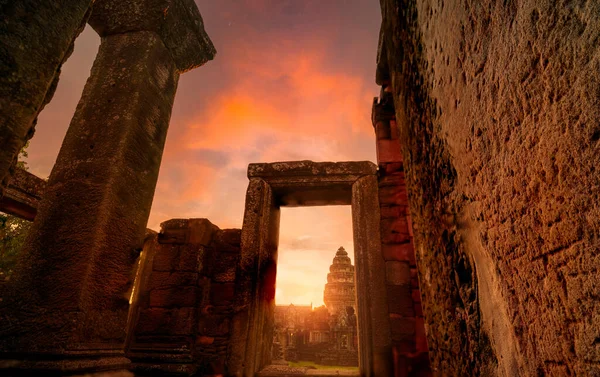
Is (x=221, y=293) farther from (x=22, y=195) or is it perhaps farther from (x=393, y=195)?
(x=22, y=195)

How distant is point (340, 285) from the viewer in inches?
680

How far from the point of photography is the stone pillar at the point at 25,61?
3.19 feet

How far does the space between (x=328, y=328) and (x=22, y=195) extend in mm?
13727

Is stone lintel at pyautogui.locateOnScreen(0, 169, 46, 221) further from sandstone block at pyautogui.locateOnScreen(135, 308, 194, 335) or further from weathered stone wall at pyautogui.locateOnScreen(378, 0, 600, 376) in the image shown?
weathered stone wall at pyautogui.locateOnScreen(378, 0, 600, 376)

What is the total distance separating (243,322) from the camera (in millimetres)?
3436

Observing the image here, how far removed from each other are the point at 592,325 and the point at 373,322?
2959mm

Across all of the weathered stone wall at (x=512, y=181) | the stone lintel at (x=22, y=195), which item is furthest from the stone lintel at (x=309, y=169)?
the stone lintel at (x=22, y=195)

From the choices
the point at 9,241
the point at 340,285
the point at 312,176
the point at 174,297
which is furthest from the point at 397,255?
the point at 340,285

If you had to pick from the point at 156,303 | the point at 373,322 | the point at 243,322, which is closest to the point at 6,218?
the point at 156,303

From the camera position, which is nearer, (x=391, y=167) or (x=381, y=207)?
(x=381, y=207)

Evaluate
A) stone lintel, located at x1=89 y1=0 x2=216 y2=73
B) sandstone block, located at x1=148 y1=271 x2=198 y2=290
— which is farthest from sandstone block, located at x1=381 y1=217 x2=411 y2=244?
stone lintel, located at x1=89 y1=0 x2=216 y2=73

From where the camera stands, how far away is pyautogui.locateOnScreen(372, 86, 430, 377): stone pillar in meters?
3.10

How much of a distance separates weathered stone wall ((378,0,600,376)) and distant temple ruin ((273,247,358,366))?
12032mm

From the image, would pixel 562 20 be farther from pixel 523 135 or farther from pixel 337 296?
pixel 337 296
